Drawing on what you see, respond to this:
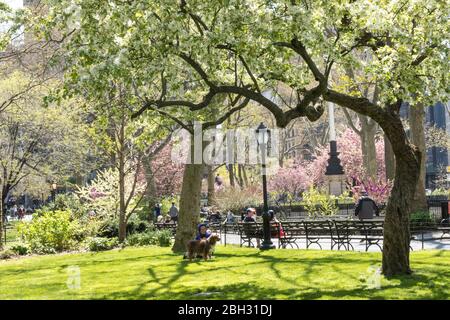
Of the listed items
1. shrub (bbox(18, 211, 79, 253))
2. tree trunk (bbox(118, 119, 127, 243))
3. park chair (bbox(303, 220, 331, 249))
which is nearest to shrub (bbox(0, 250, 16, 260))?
shrub (bbox(18, 211, 79, 253))

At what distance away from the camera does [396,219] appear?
37.6 ft

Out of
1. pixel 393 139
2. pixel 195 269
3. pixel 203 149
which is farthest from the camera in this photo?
pixel 203 149

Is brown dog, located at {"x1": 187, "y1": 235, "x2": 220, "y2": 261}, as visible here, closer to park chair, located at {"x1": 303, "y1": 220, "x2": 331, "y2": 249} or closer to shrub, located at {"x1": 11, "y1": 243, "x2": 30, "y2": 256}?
park chair, located at {"x1": 303, "y1": 220, "x2": 331, "y2": 249}

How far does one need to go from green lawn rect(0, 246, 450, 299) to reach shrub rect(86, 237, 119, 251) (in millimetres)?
3665

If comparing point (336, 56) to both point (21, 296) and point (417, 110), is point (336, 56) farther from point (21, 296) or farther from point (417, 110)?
point (417, 110)

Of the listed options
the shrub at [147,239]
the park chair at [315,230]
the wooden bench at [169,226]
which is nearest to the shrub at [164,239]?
the shrub at [147,239]

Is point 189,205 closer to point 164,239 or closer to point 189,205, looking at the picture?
point 189,205

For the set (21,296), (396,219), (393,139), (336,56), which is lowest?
(21,296)

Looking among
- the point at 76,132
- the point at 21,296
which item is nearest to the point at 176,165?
the point at 76,132

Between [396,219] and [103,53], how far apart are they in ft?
20.4

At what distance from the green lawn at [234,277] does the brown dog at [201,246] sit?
43cm

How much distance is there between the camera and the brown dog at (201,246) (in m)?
16.8

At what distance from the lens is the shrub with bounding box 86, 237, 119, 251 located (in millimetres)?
23078

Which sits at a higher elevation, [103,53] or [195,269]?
[103,53]
